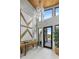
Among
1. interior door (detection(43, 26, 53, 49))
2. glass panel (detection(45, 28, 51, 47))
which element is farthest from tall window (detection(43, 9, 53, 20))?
glass panel (detection(45, 28, 51, 47))

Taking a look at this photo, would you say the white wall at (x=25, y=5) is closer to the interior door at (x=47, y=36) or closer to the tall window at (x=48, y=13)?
the tall window at (x=48, y=13)

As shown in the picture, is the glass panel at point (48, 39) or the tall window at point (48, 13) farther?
the tall window at point (48, 13)

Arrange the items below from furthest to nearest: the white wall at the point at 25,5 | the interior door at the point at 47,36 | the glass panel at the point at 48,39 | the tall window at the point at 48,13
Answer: the tall window at the point at 48,13, the glass panel at the point at 48,39, the interior door at the point at 47,36, the white wall at the point at 25,5

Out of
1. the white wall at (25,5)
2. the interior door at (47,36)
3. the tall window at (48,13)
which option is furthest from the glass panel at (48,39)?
the white wall at (25,5)

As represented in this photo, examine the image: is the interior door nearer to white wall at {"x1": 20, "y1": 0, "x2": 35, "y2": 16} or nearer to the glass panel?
the glass panel

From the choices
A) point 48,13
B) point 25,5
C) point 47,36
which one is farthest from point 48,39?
point 25,5

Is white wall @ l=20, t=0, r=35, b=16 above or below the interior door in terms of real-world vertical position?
above

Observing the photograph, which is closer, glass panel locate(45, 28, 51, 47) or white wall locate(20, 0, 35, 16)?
white wall locate(20, 0, 35, 16)

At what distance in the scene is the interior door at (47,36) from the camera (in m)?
8.88

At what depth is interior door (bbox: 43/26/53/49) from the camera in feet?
29.1

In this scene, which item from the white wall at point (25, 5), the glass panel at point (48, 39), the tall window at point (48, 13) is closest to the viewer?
the white wall at point (25, 5)
